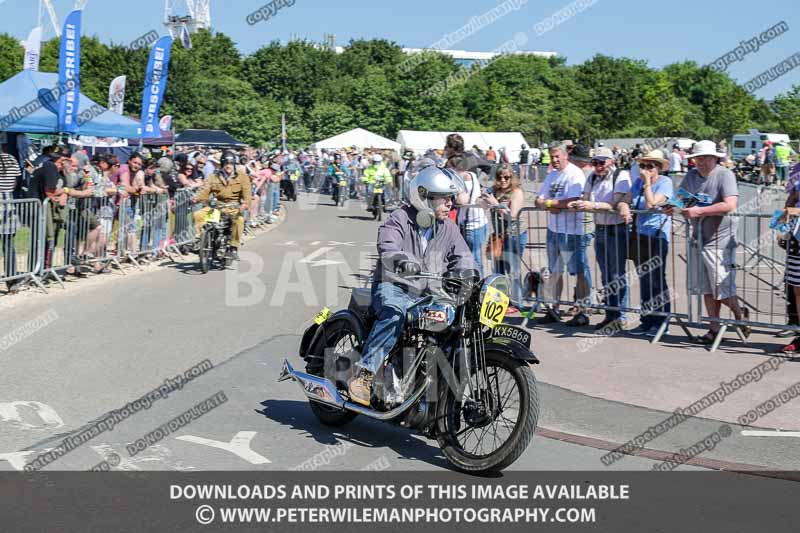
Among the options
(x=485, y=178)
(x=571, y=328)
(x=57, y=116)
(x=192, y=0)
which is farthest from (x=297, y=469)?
(x=192, y=0)

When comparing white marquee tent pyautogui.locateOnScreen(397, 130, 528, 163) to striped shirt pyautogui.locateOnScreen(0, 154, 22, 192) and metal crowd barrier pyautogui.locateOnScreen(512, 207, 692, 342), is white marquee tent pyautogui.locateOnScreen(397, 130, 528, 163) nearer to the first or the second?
striped shirt pyautogui.locateOnScreen(0, 154, 22, 192)

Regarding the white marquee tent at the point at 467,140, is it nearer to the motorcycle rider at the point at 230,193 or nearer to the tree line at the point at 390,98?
the tree line at the point at 390,98

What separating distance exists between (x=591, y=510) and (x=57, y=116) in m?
17.7

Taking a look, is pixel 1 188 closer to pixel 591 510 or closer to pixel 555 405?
pixel 555 405

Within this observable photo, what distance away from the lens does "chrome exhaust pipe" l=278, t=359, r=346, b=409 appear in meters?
6.73

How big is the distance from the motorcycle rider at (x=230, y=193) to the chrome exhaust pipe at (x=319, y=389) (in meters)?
10.3

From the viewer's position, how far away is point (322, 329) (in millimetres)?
7121

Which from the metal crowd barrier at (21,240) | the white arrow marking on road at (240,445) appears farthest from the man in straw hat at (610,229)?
the metal crowd barrier at (21,240)

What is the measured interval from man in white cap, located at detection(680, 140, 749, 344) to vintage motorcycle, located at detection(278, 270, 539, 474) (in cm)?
446

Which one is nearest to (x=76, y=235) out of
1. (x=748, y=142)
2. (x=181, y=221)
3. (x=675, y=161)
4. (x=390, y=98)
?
(x=181, y=221)

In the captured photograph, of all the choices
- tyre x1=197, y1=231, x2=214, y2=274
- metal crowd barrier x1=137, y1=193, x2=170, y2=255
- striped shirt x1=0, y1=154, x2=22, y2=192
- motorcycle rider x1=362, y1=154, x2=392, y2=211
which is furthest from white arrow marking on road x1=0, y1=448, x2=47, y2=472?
motorcycle rider x1=362, y1=154, x2=392, y2=211

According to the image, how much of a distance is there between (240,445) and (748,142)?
55645 millimetres

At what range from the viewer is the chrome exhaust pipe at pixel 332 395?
619cm

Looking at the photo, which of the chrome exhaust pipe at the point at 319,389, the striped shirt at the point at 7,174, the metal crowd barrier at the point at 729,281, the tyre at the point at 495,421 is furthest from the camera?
the striped shirt at the point at 7,174
